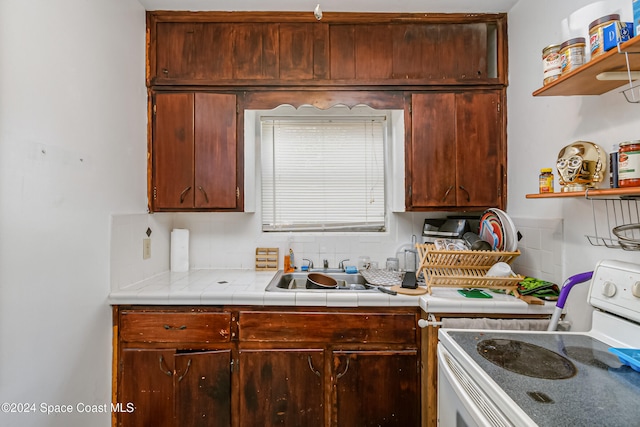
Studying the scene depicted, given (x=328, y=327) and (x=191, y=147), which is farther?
(x=191, y=147)

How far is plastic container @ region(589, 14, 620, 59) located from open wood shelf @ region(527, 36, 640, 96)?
47 mm

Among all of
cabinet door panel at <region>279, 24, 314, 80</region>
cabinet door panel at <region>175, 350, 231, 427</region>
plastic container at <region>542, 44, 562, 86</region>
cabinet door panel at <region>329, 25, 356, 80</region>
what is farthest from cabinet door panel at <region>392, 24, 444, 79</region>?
cabinet door panel at <region>175, 350, 231, 427</region>

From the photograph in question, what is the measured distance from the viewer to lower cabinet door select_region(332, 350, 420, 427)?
4.93 feet

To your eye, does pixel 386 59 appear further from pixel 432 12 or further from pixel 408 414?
pixel 408 414

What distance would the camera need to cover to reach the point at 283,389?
151 centimetres

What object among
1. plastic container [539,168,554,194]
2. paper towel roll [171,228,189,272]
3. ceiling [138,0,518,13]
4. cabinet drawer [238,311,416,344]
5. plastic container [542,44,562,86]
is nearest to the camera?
plastic container [542,44,562,86]

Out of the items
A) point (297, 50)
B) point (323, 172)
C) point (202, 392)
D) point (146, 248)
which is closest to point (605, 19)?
point (297, 50)

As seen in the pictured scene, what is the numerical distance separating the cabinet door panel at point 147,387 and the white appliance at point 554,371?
1.32 m

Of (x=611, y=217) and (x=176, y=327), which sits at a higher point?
(x=611, y=217)

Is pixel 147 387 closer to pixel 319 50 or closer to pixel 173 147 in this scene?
pixel 173 147

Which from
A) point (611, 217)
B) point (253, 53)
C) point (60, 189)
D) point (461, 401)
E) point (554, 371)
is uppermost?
point (253, 53)

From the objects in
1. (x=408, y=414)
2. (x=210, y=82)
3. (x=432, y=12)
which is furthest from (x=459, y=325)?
(x=210, y=82)

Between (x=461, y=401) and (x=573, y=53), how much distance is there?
1284 mm

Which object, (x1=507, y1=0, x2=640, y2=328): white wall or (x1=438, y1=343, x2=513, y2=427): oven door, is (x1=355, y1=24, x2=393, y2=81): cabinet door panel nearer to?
(x1=507, y1=0, x2=640, y2=328): white wall
